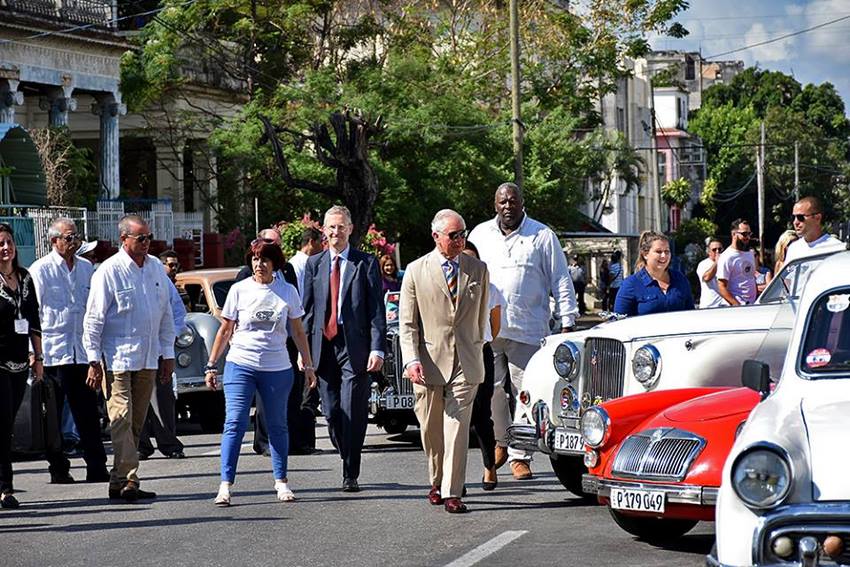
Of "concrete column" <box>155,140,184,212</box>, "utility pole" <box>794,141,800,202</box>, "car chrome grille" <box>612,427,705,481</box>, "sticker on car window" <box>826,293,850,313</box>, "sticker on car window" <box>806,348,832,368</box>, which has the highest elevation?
"utility pole" <box>794,141,800,202</box>

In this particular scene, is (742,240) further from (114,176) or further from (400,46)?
(400,46)

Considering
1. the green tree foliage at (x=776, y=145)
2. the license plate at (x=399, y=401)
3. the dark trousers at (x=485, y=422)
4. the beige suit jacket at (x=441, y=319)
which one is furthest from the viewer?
the green tree foliage at (x=776, y=145)

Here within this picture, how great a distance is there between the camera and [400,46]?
1869 inches

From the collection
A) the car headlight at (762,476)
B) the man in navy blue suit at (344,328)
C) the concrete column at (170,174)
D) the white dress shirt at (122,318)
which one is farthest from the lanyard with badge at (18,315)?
the concrete column at (170,174)

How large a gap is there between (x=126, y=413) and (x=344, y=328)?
68.4 inches

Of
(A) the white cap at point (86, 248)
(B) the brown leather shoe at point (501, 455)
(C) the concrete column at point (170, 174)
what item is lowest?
(B) the brown leather shoe at point (501, 455)

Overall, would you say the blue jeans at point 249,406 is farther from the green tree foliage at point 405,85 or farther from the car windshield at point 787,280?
the green tree foliage at point 405,85

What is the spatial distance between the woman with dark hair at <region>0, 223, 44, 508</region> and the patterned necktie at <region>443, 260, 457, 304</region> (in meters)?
3.16

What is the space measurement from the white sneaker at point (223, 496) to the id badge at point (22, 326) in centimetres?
188

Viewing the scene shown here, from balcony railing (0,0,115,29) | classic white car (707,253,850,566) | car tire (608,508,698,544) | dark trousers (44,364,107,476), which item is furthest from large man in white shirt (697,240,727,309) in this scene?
balcony railing (0,0,115,29)

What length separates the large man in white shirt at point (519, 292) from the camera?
509 inches

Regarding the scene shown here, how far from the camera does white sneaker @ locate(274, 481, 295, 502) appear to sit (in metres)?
11.9

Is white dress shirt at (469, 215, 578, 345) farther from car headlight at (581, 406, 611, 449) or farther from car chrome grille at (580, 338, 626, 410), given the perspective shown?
car headlight at (581, 406, 611, 449)

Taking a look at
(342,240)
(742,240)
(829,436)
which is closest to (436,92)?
(742,240)
